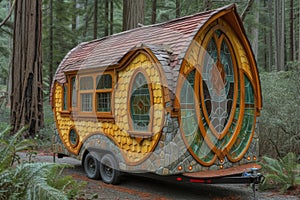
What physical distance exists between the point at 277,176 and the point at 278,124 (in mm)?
2605

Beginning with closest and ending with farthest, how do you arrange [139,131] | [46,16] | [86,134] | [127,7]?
[139,131] < [86,134] < [127,7] < [46,16]

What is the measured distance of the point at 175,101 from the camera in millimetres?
6066

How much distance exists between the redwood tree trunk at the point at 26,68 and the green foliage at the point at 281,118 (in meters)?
7.72

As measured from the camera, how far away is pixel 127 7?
40.0ft

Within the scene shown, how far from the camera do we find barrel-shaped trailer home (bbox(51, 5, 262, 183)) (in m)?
6.22

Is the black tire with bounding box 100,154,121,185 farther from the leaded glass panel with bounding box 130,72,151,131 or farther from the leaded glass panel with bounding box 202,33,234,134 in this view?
the leaded glass panel with bounding box 202,33,234,134

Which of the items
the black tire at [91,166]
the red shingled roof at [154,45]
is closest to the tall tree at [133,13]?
the red shingled roof at [154,45]

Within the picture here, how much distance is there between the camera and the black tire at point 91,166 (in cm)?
805

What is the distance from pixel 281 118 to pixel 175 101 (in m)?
4.98

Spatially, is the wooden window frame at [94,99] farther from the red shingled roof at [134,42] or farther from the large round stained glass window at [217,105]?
the large round stained glass window at [217,105]

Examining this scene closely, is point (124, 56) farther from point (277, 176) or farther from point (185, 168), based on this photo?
point (277, 176)

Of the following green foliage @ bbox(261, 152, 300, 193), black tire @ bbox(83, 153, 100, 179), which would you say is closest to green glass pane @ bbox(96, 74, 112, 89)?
black tire @ bbox(83, 153, 100, 179)

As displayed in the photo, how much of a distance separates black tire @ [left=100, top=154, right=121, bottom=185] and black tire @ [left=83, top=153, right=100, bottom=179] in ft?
0.66

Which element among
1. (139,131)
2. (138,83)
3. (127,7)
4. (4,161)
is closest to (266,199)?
(139,131)
